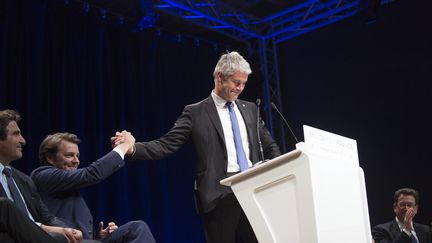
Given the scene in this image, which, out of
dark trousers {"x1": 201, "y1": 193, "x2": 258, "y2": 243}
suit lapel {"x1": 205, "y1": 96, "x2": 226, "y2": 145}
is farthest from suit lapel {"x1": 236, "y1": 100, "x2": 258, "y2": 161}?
dark trousers {"x1": 201, "y1": 193, "x2": 258, "y2": 243}

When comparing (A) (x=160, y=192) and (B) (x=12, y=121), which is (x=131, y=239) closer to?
(B) (x=12, y=121)

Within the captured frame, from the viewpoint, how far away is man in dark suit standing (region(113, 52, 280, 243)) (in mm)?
2643

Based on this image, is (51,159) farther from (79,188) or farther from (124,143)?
(124,143)

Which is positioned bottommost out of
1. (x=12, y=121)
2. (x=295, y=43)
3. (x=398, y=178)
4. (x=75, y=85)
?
(x=398, y=178)

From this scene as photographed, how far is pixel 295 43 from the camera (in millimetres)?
6656

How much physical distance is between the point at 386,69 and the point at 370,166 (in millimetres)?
1025

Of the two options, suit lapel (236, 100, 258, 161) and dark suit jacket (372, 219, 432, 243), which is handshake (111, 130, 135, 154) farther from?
dark suit jacket (372, 219, 432, 243)

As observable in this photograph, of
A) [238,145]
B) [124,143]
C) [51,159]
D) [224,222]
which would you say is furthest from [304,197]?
[51,159]

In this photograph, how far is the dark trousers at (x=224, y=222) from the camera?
2.62 metres

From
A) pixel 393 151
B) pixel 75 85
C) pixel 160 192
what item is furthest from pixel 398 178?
pixel 75 85

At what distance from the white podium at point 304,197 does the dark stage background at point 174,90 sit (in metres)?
2.71

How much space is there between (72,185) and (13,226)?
58 centimetres

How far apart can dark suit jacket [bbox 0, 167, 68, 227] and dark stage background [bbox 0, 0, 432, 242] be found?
189 cm

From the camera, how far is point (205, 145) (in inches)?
109
